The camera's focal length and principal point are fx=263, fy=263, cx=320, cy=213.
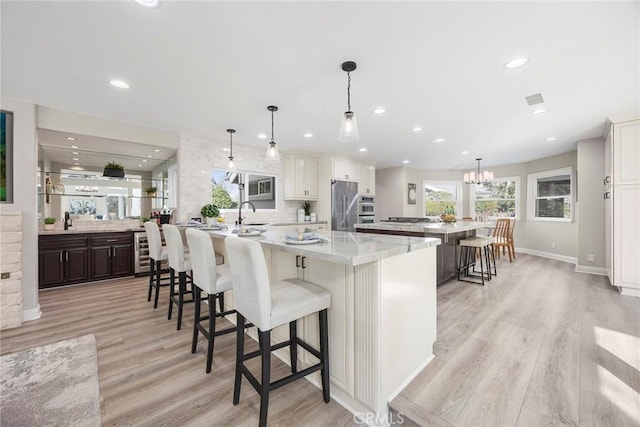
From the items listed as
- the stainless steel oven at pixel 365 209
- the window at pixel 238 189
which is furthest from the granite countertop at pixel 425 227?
the window at pixel 238 189

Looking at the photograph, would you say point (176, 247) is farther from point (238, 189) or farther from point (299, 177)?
point (299, 177)

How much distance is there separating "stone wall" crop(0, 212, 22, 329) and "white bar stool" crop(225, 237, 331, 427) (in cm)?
285

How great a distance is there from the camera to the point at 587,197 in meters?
4.64

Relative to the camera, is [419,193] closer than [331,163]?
No

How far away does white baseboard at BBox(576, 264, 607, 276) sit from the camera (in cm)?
454

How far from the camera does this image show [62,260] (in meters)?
3.94

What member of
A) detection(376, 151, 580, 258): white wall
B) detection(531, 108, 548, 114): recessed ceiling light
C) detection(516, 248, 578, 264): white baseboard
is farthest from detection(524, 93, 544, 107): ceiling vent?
detection(516, 248, 578, 264): white baseboard

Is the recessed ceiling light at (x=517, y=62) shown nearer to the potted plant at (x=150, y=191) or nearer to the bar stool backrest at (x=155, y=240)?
the bar stool backrest at (x=155, y=240)

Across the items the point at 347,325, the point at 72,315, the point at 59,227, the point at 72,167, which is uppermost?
the point at 72,167

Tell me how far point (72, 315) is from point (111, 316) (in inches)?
18.5

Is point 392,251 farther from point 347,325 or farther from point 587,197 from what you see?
point 587,197

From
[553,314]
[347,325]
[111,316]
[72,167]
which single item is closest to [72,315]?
[111,316]

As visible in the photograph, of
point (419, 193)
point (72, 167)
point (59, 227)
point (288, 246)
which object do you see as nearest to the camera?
point (288, 246)

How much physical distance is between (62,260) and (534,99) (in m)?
6.69
